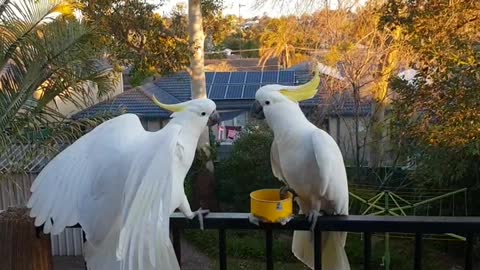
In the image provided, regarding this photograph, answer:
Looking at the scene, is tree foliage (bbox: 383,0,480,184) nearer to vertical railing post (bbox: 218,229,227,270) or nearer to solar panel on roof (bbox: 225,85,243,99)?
vertical railing post (bbox: 218,229,227,270)

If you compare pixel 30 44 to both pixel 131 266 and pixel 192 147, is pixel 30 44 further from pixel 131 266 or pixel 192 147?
pixel 131 266

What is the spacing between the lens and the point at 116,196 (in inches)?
34.9

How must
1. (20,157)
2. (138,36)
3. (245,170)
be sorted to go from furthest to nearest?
1. (245,170)
2. (138,36)
3. (20,157)

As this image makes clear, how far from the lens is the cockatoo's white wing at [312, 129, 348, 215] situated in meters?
1.16

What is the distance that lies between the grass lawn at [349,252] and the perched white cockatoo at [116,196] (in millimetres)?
4209

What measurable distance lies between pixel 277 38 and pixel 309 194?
5677 mm

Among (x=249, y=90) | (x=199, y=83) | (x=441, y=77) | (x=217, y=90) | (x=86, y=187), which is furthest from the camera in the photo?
(x=217, y=90)

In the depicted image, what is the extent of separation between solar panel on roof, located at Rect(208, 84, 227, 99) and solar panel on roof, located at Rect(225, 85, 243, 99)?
9 centimetres

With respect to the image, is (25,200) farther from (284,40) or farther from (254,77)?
(254,77)

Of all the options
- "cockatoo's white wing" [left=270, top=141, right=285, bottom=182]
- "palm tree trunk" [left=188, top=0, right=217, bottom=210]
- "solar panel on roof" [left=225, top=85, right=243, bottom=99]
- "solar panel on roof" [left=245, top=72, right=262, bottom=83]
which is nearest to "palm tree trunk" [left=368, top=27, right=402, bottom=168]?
"palm tree trunk" [left=188, top=0, right=217, bottom=210]

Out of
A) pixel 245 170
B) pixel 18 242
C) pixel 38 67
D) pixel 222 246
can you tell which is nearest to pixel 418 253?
pixel 222 246

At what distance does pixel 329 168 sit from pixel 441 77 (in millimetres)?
2434

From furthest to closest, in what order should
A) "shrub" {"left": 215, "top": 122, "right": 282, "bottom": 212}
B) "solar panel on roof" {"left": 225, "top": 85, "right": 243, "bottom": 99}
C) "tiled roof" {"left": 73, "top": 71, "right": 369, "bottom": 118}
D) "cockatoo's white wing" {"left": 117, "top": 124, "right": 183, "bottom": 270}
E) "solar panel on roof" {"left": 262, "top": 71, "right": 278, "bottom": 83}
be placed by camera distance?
1. "solar panel on roof" {"left": 262, "top": 71, "right": 278, "bottom": 83}
2. "solar panel on roof" {"left": 225, "top": 85, "right": 243, "bottom": 99}
3. "tiled roof" {"left": 73, "top": 71, "right": 369, "bottom": 118}
4. "shrub" {"left": 215, "top": 122, "right": 282, "bottom": 212}
5. "cockatoo's white wing" {"left": 117, "top": 124, "right": 183, "bottom": 270}

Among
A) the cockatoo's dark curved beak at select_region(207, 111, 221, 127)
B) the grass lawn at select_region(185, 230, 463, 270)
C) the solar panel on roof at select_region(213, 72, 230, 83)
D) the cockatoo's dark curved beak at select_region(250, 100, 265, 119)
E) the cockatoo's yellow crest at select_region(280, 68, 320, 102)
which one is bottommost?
the grass lawn at select_region(185, 230, 463, 270)
